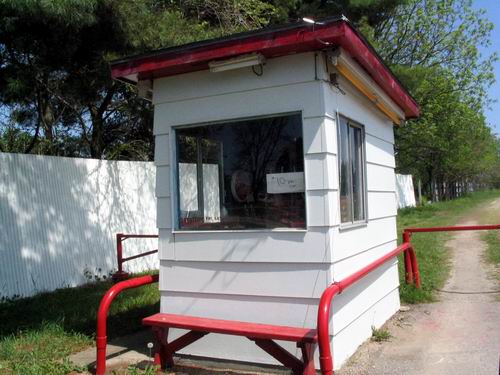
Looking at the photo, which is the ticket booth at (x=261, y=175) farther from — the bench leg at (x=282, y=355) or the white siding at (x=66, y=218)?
the white siding at (x=66, y=218)

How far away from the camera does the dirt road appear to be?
476 cm

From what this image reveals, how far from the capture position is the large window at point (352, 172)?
517 cm

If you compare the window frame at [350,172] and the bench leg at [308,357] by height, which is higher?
the window frame at [350,172]

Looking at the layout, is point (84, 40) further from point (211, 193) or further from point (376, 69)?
point (376, 69)

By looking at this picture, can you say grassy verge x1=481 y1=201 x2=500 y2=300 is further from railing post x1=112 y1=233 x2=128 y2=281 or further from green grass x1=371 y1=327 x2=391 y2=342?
railing post x1=112 y1=233 x2=128 y2=281

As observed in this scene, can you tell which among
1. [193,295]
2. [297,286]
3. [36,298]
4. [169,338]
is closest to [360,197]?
[297,286]

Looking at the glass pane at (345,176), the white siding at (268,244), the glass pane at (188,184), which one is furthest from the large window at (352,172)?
the glass pane at (188,184)

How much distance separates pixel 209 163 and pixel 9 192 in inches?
181

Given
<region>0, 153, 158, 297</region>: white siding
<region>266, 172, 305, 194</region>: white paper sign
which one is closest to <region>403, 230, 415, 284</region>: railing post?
<region>266, 172, 305, 194</region>: white paper sign

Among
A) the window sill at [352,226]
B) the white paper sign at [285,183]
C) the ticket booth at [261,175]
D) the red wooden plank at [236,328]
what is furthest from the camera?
the window sill at [352,226]

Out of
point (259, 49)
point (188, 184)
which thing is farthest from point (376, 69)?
point (188, 184)

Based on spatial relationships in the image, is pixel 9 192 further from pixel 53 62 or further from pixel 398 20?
pixel 398 20

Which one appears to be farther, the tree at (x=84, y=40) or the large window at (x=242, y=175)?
the tree at (x=84, y=40)

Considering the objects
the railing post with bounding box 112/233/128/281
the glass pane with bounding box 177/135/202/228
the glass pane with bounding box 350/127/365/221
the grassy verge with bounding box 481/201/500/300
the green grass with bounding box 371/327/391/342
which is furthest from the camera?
the grassy verge with bounding box 481/201/500/300
